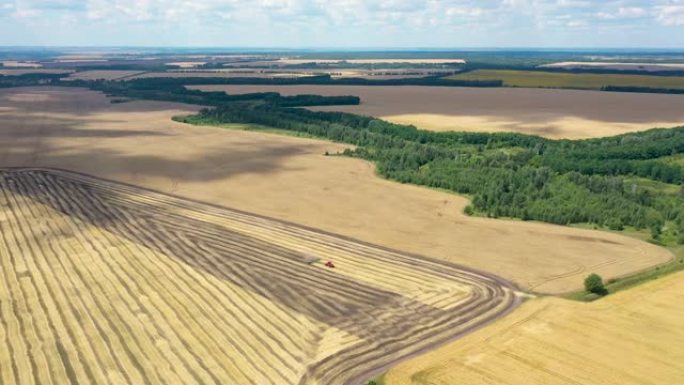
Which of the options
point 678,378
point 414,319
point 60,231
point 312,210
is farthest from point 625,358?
point 60,231

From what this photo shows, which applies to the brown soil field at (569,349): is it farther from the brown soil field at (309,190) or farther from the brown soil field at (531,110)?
the brown soil field at (531,110)

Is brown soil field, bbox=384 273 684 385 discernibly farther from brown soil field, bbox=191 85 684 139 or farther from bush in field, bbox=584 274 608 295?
brown soil field, bbox=191 85 684 139

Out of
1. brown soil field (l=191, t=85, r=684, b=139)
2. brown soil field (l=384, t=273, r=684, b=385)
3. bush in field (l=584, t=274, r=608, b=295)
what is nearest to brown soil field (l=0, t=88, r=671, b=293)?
bush in field (l=584, t=274, r=608, b=295)

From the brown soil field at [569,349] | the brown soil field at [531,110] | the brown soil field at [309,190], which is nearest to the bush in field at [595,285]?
the brown soil field at [569,349]

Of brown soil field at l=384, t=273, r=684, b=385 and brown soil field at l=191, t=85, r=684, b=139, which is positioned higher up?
brown soil field at l=191, t=85, r=684, b=139

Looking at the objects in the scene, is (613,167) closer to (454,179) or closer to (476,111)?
(454,179)

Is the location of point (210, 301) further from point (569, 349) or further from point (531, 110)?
point (531, 110)
